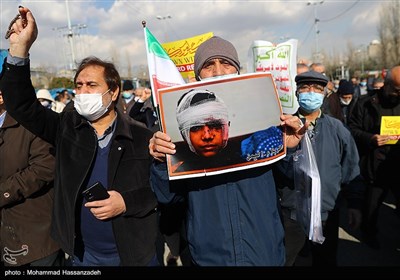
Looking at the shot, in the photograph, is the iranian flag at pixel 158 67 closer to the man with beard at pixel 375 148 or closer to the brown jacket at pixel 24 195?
the brown jacket at pixel 24 195

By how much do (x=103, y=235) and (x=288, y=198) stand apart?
116 centimetres

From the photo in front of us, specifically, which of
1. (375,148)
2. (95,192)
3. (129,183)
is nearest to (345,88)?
(375,148)

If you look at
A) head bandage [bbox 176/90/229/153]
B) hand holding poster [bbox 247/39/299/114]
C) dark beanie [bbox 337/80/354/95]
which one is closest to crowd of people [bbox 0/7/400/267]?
head bandage [bbox 176/90/229/153]

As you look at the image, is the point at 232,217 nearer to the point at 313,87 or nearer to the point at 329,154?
the point at 329,154

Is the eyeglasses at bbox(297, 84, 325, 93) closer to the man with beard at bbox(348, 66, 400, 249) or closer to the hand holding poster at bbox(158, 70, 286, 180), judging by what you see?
the man with beard at bbox(348, 66, 400, 249)

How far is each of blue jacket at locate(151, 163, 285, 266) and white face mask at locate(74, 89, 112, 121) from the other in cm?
67

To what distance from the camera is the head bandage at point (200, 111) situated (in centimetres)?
151

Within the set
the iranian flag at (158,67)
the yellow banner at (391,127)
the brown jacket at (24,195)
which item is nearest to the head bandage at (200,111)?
the iranian flag at (158,67)

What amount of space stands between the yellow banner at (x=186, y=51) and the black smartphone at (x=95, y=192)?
6.45ft

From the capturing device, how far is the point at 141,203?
2.05m

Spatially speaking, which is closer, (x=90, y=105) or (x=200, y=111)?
(x=200, y=111)

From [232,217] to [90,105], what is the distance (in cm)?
118

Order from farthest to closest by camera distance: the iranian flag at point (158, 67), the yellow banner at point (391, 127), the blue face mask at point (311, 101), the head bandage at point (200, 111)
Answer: the yellow banner at point (391, 127)
the blue face mask at point (311, 101)
the iranian flag at point (158, 67)
the head bandage at point (200, 111)

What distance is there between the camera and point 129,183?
2080 mm
